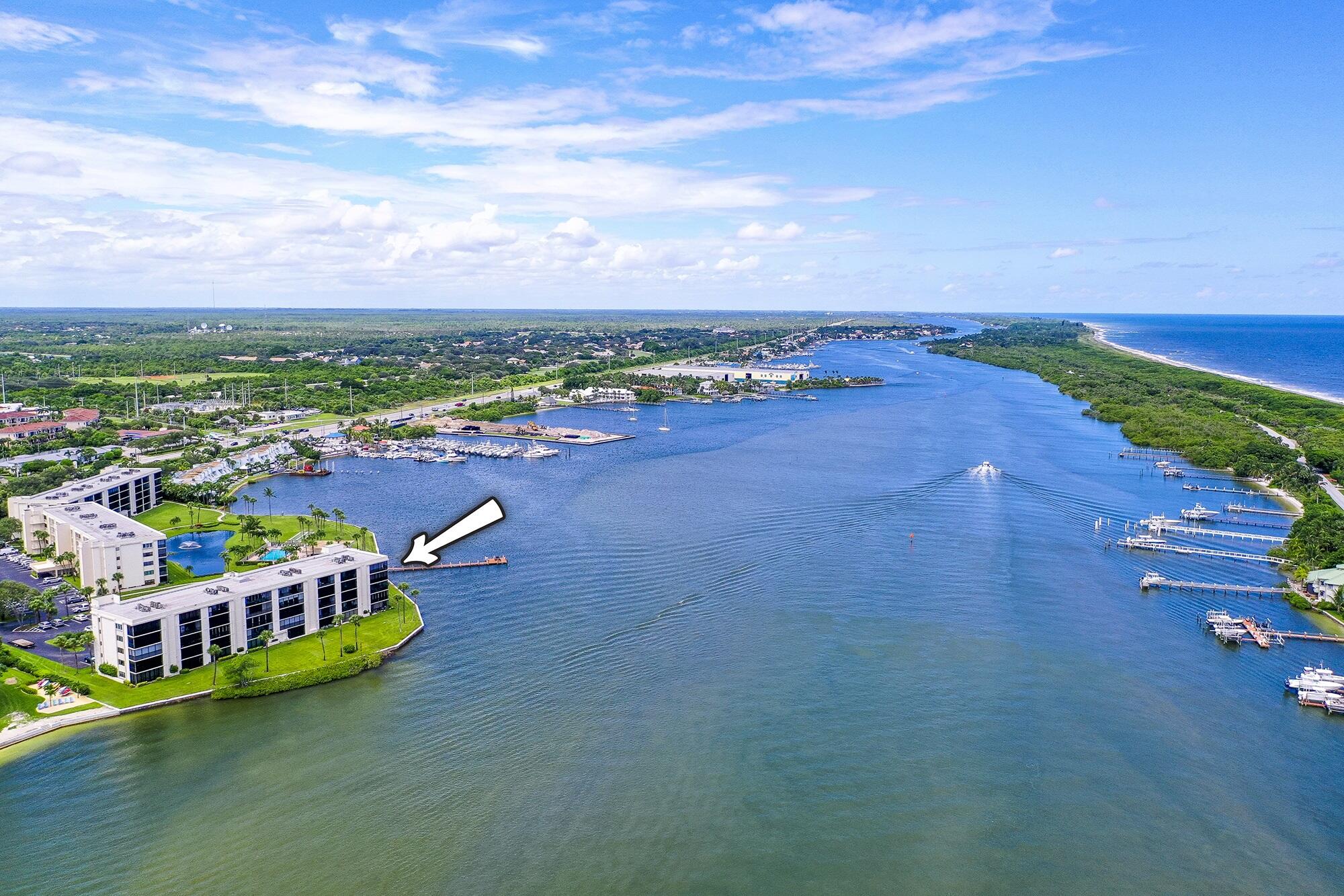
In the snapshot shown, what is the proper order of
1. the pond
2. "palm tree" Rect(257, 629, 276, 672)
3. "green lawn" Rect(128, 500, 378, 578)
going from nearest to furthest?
"palm tree" Rect(257, 629, 276, 672), the pond, "green lawn" Rect(128, 500, 378, 578)

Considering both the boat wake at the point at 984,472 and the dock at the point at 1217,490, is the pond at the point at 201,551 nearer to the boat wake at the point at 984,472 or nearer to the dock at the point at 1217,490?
the boat wake at the point at 984,472

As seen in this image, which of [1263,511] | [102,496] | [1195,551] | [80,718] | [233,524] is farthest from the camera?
[1263,511]

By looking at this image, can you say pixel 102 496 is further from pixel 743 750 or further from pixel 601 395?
pixel 601 395

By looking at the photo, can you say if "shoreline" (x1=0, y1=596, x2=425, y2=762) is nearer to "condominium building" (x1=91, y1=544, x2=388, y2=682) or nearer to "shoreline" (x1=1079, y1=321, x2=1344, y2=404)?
"condominium building" (x1=91, y1=544, x2=388, y2=682)

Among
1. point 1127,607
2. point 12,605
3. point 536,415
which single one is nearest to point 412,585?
point 12,605

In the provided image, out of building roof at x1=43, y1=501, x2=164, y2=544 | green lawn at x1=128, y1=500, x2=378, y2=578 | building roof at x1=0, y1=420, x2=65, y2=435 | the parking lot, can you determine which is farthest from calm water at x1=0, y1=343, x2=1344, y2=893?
building roof at x1=0, y1=420, x2=65, y2=435

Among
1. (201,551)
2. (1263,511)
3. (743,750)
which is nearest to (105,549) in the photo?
(201,551)
